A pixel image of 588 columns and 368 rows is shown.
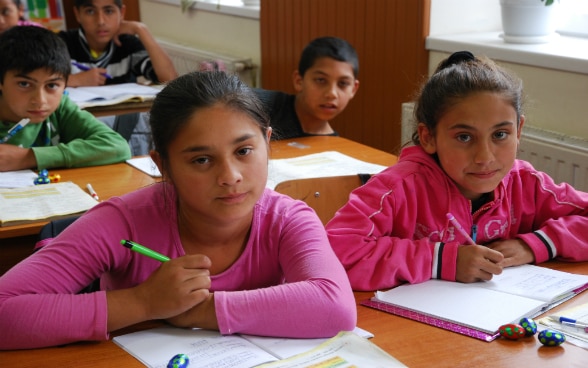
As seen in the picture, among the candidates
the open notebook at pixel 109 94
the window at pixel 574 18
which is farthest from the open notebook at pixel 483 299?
the open notebook at pixel 109 94

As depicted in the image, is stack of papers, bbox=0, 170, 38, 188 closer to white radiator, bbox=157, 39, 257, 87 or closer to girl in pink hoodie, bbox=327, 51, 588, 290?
girl in pink hoodie, bbox=327, 51, 588, 290

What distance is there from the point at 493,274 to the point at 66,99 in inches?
73.1

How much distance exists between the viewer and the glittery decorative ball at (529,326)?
4.06 ft

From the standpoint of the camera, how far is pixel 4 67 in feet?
8.78

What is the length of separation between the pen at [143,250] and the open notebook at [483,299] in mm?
378

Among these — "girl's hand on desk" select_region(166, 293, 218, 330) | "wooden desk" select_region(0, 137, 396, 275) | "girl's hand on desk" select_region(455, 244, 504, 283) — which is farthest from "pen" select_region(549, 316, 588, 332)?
"wooden desk" select_region(0, 137, 396, 275)

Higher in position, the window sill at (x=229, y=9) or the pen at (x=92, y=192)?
the window sill at (x=229, y=9)

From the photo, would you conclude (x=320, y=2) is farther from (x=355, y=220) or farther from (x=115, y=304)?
(x=115, y=304)

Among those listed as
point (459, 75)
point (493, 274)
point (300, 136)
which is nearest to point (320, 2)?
point (300, 136)

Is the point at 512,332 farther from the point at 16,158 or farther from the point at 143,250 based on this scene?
the point at 16,158

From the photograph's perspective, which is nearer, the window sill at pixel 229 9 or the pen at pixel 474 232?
the pen at pixel 474 232

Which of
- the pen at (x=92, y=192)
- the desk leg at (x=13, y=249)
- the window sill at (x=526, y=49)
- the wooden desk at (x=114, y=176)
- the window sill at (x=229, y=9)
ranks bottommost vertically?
the desk leg at (x=13, y=249)

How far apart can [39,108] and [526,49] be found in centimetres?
174

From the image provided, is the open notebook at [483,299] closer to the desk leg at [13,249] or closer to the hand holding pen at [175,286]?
the hand holding pen at [175,286]
